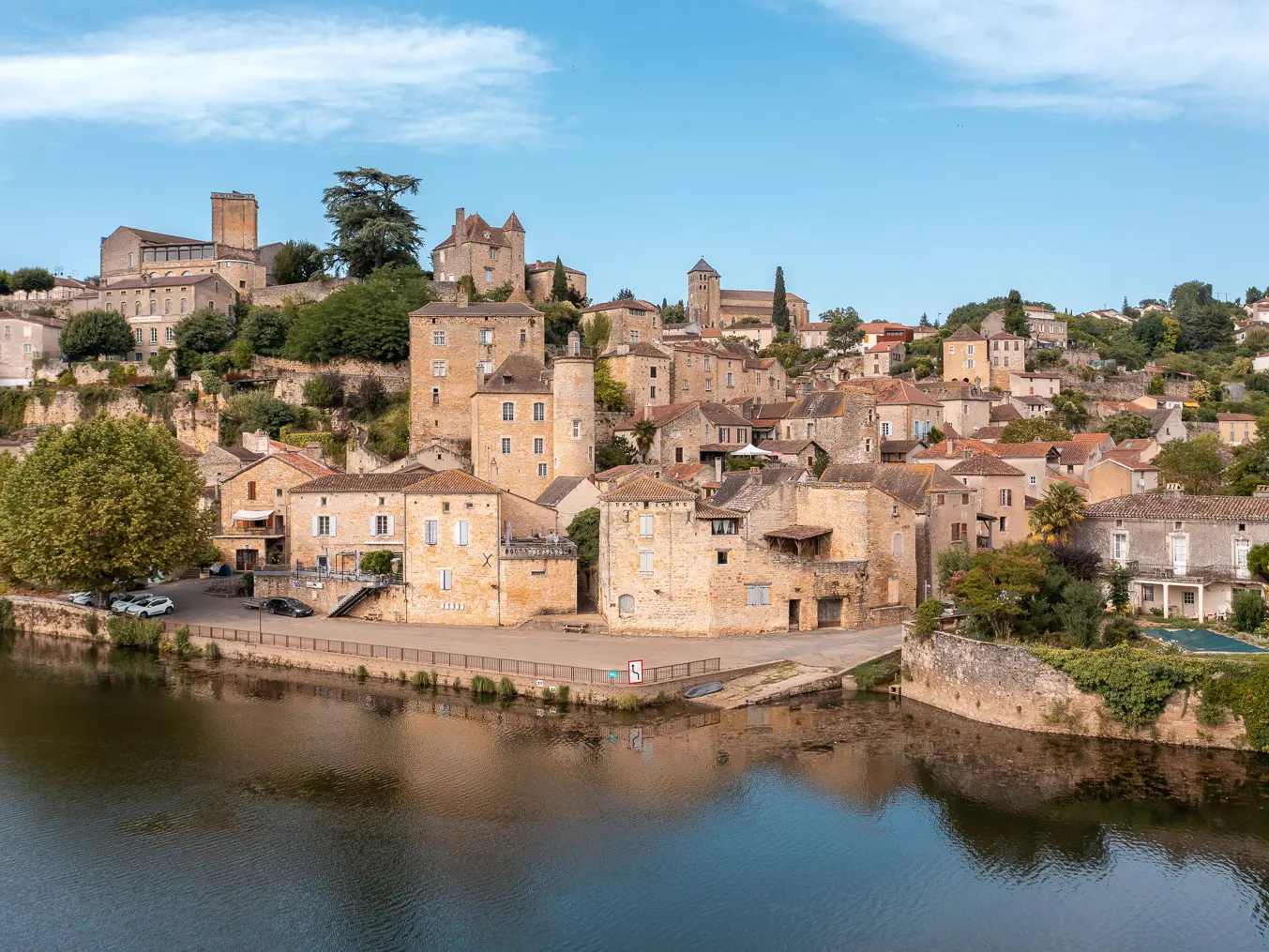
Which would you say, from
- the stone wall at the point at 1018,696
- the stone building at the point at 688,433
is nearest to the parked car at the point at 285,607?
the stone building at the point at 688,433

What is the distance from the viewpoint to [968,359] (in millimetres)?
74188

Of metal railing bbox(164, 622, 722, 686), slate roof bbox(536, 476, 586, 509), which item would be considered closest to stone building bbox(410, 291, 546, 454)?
slate roof bbox(536, 476, 586, 509)

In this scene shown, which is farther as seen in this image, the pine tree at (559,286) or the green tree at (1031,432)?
the pine tree at (559,286)

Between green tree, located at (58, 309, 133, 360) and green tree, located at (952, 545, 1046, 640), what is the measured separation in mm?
53195

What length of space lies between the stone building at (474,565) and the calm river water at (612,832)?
267 inches

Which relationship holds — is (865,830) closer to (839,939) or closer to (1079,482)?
(839,939)

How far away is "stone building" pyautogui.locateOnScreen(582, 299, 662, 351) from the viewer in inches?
2361

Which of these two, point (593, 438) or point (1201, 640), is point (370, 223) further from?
point (1201, 640)

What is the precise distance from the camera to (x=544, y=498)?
43.5 metres

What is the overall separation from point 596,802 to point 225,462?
109ft

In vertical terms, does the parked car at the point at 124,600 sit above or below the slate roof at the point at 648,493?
below

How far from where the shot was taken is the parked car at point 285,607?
37.9 m

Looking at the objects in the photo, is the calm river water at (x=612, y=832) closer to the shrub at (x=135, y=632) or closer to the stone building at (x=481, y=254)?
the shrub at (x=135, y=632)

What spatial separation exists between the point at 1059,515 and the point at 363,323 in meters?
36.2
